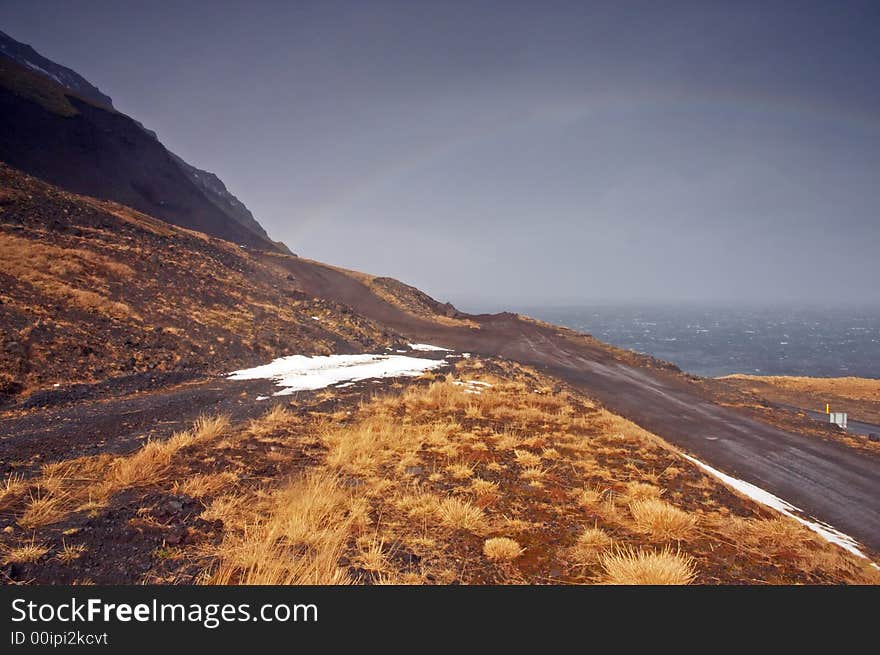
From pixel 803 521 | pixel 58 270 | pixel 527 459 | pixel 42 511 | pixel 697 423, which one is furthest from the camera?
pixel 697 423

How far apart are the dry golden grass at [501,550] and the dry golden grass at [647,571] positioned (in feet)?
2.91

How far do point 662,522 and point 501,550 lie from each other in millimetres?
2279

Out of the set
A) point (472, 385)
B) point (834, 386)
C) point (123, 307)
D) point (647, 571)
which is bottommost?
point (834, 386)

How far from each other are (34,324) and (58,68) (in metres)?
107

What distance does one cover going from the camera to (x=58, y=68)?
76.4m

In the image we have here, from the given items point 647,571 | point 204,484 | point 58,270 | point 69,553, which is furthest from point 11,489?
point 58,270

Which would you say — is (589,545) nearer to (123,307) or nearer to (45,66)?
(123,307)

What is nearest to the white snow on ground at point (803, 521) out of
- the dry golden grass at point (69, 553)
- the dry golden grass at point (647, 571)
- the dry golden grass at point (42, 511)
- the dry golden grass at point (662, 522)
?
the dry golden grass at point (662, 522)

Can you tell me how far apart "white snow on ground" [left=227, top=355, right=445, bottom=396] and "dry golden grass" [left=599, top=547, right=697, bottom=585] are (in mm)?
10186

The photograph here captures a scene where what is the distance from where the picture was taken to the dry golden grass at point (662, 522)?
4.59m

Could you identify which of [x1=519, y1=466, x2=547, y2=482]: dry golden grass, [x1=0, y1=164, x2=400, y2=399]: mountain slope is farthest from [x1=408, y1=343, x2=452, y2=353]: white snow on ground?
[x1=519, y1=466, x2=547, y2=482]: dry golden grass

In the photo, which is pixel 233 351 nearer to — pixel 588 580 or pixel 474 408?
pixel 474 408

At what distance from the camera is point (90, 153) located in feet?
152

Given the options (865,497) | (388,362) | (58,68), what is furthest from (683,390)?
(58,68)
